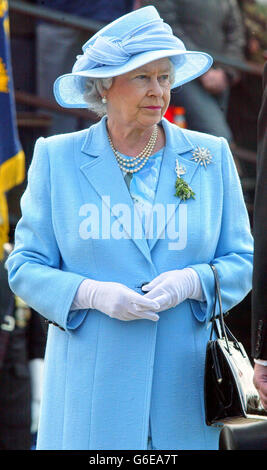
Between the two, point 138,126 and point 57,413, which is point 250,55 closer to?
point 138,126

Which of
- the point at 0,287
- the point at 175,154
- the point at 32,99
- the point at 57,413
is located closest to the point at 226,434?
the point at 57,413

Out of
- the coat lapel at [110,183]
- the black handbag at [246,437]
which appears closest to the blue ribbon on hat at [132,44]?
the coat lapel at [110,183]

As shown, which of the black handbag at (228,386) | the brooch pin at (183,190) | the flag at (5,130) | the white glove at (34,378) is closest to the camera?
the black handbag at (228,386)

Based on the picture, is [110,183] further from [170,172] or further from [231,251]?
[231,251]

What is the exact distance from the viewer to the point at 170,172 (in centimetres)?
327

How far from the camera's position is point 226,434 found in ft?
9.21

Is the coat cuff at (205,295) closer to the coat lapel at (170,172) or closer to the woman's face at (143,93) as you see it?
the coat lapel at (170,172)

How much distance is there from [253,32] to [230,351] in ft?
A: 12.1

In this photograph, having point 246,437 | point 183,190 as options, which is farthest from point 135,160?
point 246,437

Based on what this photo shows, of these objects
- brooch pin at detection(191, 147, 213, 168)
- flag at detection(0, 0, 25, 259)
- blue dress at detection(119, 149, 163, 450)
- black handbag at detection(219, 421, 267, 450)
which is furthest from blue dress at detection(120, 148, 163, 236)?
flag at detection(0, 0, 25, 259)

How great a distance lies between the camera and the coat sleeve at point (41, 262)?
3131mm

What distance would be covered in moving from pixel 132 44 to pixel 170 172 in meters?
0.46

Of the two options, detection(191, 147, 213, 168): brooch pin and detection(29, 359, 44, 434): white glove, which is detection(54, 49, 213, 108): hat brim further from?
detection(29, 359, 44, 434): white glove

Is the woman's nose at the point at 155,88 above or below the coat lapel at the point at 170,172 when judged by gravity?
above
